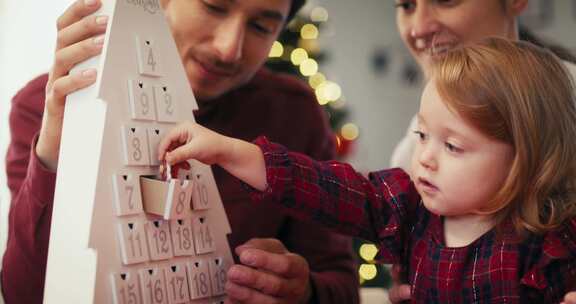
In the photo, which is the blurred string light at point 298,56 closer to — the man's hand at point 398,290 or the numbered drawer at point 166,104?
the man's hand at point 398,290

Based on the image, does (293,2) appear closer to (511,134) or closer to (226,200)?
(226,200)

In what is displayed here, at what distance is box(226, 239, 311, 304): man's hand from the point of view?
104cm

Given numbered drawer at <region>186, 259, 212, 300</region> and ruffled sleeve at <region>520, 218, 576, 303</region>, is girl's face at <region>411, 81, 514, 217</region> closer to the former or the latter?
ruffled sleeve at <region>520, 218, 576, 303</region>

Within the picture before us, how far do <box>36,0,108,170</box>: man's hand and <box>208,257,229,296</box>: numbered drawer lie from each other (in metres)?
0.31

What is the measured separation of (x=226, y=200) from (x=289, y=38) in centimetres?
149

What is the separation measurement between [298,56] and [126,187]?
1.97 meters

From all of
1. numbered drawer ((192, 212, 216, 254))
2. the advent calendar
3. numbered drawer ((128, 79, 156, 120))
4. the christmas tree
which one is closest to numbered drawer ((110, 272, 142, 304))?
the advent calendar

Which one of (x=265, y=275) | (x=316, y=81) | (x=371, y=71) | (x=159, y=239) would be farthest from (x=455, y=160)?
(x=371, y=71)

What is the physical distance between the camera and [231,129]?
4.94ft

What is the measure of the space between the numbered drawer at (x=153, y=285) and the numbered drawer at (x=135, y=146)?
161mm

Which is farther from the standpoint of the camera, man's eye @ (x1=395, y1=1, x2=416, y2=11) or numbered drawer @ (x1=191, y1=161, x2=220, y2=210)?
man's eye @ (x1=395, y1=1, x2=416, y2=11)

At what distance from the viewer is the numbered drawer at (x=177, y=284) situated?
97 centimetres

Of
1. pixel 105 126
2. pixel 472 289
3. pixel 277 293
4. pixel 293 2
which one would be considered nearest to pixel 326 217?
pixel 277 293

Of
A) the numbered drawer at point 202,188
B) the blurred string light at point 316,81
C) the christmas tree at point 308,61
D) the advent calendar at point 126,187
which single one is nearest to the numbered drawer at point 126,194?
the advent calendar at point 126,187
